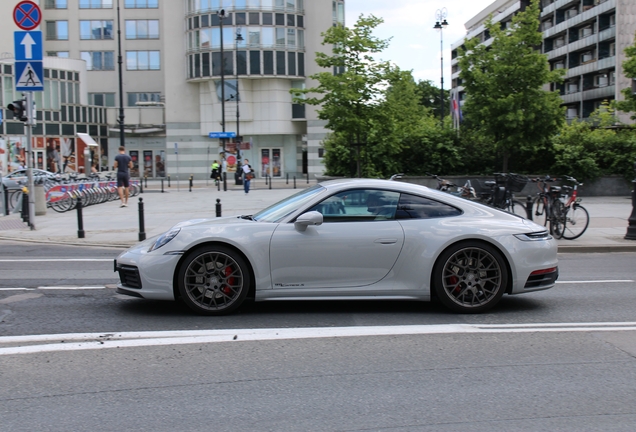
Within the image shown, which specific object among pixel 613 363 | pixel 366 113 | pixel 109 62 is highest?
pixel 109 62

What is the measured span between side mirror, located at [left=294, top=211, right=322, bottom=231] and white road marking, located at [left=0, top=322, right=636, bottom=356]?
1.03 meters

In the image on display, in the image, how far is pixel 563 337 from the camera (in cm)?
598

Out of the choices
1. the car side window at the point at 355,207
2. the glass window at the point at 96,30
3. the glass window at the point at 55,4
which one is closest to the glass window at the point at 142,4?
the glass window at the point at 96,30

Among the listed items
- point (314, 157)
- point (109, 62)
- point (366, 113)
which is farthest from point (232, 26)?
point (366, 113)

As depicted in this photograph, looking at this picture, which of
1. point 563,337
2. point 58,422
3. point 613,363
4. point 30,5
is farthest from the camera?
point 30,5

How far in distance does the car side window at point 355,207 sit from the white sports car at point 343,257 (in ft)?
0.03

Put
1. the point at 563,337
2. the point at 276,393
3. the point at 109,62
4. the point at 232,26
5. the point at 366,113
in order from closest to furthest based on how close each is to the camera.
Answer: the point at 276,393 → the point at 563,337 → the point at 366,113 → the point at 232,26 → the point at 109,62

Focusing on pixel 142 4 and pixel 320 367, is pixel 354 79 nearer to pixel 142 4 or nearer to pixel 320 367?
pixel 320 367

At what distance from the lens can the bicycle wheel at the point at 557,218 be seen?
1349 cm

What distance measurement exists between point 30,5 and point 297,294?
478 inches

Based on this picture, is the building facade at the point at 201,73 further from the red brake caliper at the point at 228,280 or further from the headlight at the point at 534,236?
the headlight at the point at 534,236

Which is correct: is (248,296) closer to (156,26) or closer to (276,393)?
(276,393)

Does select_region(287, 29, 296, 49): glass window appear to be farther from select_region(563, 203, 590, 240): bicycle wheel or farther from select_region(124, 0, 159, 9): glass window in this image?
select_region(563, 203, 590, 240): bicycle wheel

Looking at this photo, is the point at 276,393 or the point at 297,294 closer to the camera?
the point at 276,393
